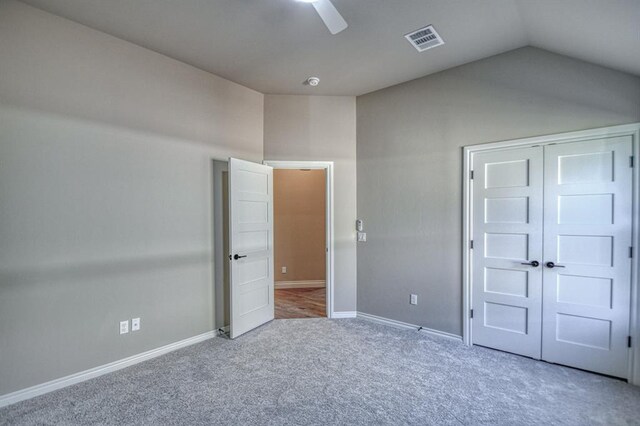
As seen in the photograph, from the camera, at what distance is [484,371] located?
2779 millimetres

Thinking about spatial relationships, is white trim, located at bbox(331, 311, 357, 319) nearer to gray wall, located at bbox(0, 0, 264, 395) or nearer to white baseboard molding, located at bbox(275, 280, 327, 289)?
gray wall, located at bbox(0, 0, 264, 395)

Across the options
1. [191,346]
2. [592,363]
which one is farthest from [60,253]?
[592,363]

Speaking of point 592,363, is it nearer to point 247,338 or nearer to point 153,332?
point 247,338

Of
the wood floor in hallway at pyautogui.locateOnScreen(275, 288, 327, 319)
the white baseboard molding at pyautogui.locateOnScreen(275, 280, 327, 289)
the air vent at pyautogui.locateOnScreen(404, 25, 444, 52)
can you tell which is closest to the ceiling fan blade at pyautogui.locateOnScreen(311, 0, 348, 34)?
the air vent at pyautogui.locateOnScreen(404, 25, 444, 52)

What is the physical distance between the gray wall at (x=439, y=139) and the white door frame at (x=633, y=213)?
2.5 inches

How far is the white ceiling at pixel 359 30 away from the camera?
231 centimetres

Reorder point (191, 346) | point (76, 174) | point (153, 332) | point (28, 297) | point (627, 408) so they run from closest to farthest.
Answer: point (627, 408), point (28, 297), point (76, 174), point (153, 332), point (191, 346)

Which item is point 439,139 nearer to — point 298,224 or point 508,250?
point 508,250

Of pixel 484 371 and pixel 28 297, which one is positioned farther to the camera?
pixel 484 371

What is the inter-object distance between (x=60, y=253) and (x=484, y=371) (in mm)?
3717

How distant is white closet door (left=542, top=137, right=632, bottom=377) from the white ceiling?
77 centimetres

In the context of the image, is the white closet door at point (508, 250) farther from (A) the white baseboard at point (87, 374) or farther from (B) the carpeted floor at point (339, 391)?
(A) the white baseboard at point (87, 374)

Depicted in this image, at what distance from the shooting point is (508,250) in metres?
3.17

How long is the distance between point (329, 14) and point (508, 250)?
8.99 feet
